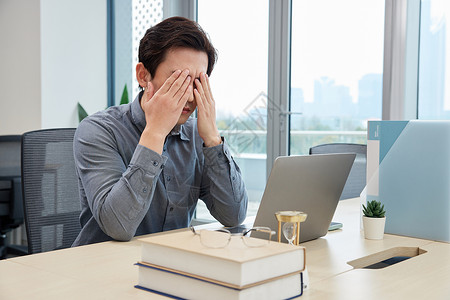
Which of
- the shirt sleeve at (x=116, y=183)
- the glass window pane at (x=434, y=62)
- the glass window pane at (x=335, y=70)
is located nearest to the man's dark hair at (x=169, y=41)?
the shirt sleeve at (x=116, y=183)

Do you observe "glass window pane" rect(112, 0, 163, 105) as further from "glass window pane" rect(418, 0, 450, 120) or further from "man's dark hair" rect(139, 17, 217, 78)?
"man's dark hair" rect(139, 17, 217, 78)

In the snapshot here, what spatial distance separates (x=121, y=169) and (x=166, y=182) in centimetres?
Result: 16

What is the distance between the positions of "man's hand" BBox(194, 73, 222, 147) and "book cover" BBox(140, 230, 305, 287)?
645mm

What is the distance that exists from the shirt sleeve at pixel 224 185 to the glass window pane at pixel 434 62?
1.74 m

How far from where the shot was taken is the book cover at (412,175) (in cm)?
131

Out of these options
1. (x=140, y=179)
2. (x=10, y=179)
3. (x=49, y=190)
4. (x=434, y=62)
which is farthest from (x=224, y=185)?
(x=10, y=179)

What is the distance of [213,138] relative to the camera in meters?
1.49

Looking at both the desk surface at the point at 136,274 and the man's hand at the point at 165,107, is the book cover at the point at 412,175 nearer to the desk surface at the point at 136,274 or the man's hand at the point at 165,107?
the desk surface at the point at 136,274

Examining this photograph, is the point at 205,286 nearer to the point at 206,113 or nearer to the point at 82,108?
the point at 206,113

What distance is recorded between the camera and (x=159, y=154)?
1298mm

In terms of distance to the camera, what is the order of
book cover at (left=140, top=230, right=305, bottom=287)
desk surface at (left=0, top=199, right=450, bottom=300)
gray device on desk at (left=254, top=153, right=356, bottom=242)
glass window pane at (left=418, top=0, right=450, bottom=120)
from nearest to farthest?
book cover at (left=140, top=230, right=305, bottom=287)
desk surface at (left=0, top=199, right=450, bottom=300)
gray device on desk at (left=254, top=153, right=356, bottom=242)
glass window pane at (left=418, top=0, right=450, bottom=120)

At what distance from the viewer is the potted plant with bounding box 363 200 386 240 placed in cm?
132

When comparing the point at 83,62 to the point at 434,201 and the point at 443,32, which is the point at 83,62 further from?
the point at 434,201

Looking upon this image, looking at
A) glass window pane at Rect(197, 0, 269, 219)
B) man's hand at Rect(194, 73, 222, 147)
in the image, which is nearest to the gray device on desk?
man's hand at Rect(194, 73, 222, 147)
